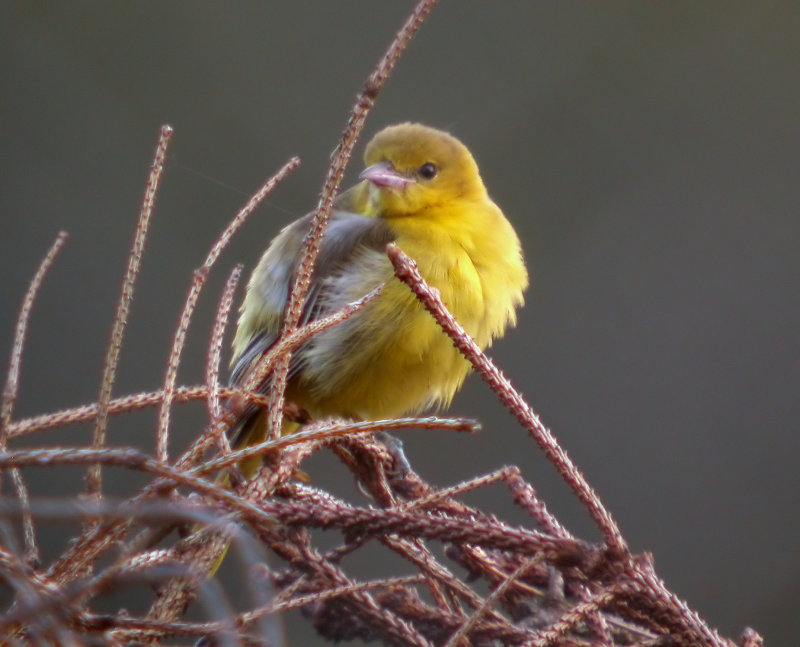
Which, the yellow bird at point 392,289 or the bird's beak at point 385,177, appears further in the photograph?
the bird's beak at point 385,177

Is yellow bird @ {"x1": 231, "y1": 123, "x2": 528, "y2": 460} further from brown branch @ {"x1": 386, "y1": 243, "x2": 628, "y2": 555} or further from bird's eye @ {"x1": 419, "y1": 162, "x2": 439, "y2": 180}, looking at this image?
brown branch @ {"x1": 386, "y1": 243, "x2": 628, "y2": 555}

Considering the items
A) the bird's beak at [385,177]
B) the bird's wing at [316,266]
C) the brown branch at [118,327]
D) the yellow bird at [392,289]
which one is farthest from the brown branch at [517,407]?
the bird's beak at [385,177]

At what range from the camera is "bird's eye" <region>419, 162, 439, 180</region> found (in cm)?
263

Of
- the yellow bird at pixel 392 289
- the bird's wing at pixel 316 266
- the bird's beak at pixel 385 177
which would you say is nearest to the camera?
the yellow bird at pixel 392 289

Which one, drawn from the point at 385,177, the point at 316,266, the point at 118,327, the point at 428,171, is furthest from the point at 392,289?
→ the point at 118,327

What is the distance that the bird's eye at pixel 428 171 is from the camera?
2633mm

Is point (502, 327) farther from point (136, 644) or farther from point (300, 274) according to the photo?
point (136, 644)

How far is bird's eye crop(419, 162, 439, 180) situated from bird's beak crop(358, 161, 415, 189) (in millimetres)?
55

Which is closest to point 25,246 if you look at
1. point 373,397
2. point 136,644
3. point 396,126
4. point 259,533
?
point 396,126

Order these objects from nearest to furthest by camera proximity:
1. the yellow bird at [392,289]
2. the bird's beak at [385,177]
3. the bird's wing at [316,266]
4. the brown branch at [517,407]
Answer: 1. the brown branch at [517,407]
2. the yellow bird at [392,289]
3. the bird's wing at [316,266]
4. the bird's beak at [385,177]

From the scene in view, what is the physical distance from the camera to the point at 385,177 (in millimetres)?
2543

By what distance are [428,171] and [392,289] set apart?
0.60 m

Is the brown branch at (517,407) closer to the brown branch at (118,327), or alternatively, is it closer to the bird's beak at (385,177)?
the brown branch at (118,327)

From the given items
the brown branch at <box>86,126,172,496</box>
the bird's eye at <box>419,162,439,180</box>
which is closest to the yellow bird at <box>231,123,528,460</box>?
the bird's eye at <box>419,162,439,180</box>
